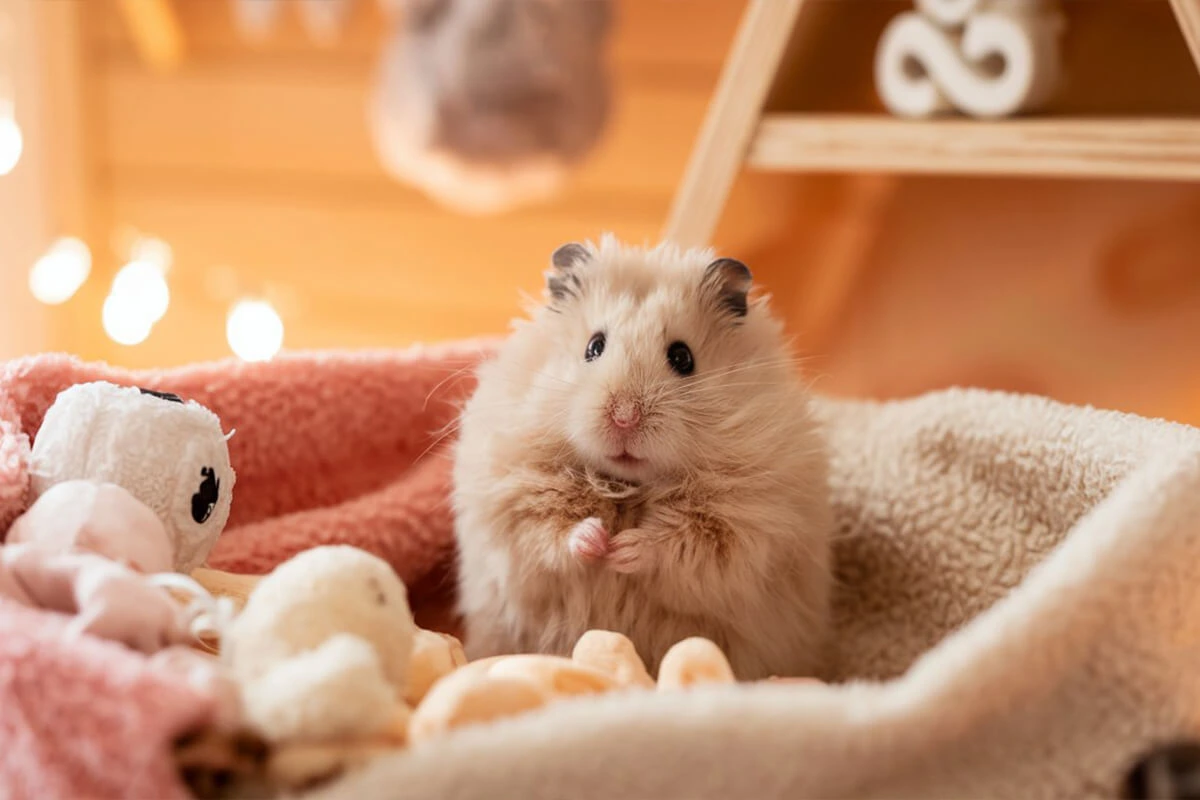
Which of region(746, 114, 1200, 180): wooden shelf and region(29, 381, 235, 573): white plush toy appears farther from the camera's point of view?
region(746, 114, 1200, 180): wooden shelf

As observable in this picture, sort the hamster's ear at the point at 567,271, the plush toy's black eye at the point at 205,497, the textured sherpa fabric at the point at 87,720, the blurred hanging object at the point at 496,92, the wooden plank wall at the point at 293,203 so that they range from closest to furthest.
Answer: the textured sherpa fabric at the point at 87,720
the plush toy's black eye at the point at 205,497
the hamster's ear at the point at 567,271
the blurred hanging object at the point at 496,92
the wooden plank wall at the point at 293,203

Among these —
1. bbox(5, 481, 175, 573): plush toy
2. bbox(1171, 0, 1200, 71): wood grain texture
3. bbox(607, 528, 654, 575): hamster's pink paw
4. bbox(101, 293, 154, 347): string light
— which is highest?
bbox(1171, 0, 1200, 71): wood grain texture

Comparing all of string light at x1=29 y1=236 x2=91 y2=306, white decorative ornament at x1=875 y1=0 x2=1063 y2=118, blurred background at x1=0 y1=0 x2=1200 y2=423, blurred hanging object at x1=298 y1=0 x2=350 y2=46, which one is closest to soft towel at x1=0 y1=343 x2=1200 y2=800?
white decorative ornament at x1=875 y1=0 x2=1063 y2=118

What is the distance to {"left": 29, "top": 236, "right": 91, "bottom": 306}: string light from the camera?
239 centimetres

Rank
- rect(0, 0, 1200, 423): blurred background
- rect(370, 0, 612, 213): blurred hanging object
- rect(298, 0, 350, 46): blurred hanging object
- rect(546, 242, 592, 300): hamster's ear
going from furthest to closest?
rect(298, 0, 350, 46): blurred hanging object
rect(370, 0, 612, 213): blurred hanging object
rect(0, 0, 1200, 423): blurred background
rect(546, 242, 592, 300): hamster's ear

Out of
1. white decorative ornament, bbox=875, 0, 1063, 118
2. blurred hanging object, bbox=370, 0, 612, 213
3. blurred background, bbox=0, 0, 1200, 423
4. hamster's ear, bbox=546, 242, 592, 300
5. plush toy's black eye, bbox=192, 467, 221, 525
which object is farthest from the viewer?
blurred hanging object, bbox=370, 0, 612, 213

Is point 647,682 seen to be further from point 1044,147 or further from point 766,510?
point 1044,147

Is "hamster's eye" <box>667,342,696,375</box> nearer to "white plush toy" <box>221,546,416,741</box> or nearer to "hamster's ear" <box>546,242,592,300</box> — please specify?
"hamster's ear" <box>546,242,592,300</box>

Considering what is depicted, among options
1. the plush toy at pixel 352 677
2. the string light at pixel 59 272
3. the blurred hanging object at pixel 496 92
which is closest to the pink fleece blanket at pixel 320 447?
the plush toy at pixel 352 677

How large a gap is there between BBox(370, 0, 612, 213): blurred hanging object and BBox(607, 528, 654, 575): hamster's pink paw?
1024 millimetres

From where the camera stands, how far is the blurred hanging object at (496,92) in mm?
1795

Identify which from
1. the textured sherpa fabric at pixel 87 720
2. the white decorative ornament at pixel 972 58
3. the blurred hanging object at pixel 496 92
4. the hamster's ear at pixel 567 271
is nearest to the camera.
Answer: the textured sherpa fabric at pixel 87 720

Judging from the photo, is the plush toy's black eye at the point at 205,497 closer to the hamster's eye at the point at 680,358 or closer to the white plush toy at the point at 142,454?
the white plush toy at the point at 142,454

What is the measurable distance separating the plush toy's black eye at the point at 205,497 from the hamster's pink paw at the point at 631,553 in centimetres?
34
